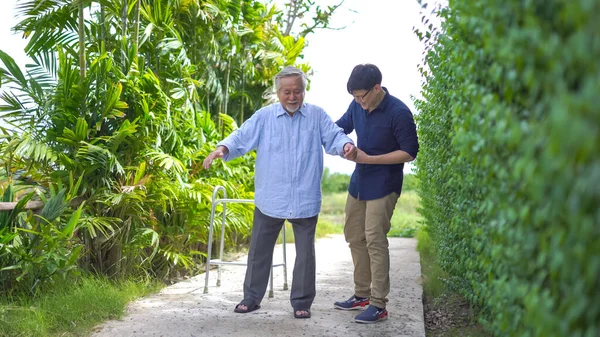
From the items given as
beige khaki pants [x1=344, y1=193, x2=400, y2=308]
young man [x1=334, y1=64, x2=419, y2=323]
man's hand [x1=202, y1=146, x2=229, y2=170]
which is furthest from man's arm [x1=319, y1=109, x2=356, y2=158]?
man's hand [x1=202, y1=146, x2=229, y2=170]

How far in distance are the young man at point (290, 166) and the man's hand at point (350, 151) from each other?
8 centimetres

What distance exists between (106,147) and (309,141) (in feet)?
6.49

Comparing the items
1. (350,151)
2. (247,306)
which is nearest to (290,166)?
(350,151)

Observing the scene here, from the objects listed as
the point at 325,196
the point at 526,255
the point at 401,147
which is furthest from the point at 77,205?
the point at 325,196

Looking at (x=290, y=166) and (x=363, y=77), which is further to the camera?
(x=290, y=166)

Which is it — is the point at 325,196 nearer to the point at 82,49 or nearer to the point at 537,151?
the point at 82,49

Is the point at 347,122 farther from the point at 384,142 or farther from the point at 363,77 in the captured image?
the point at 363,77

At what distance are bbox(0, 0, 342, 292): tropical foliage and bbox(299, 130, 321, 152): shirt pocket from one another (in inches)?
67.0

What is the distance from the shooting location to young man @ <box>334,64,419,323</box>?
521cm

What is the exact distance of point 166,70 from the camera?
7660 millimetres

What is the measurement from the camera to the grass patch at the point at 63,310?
484cm

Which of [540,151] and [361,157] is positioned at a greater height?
[540,151]

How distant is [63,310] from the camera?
16.9 ft

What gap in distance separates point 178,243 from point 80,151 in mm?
1788
